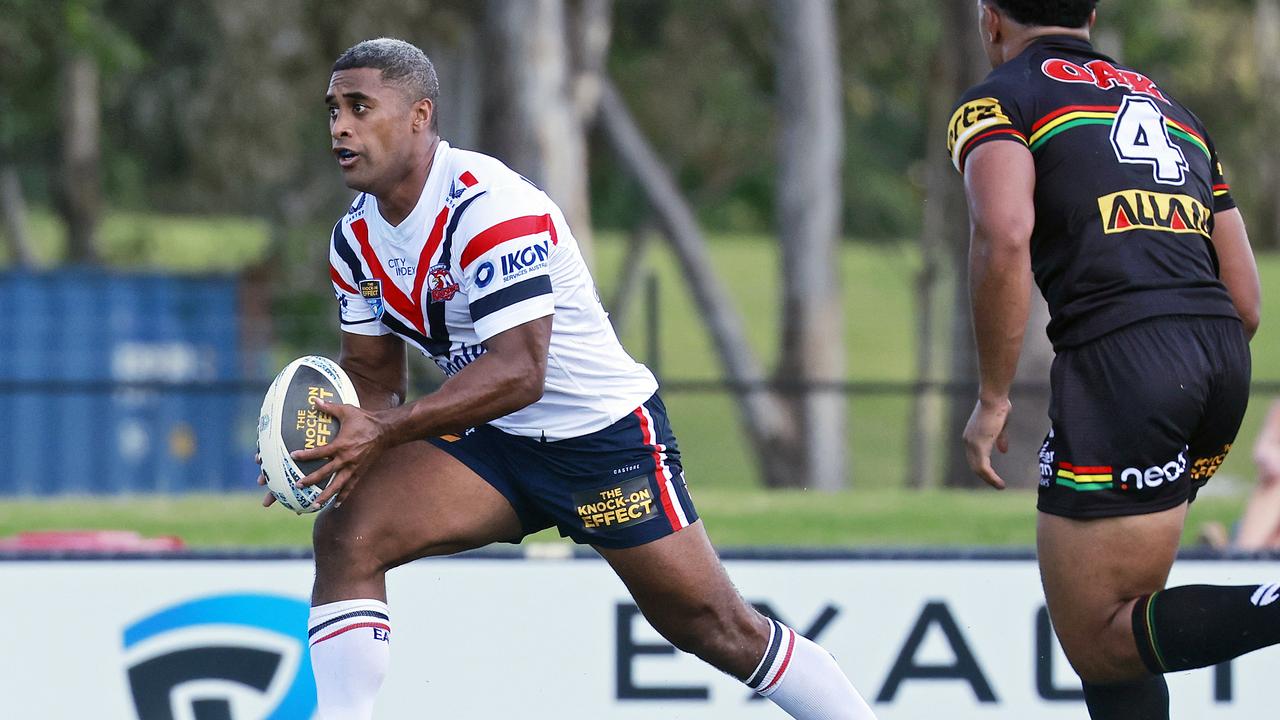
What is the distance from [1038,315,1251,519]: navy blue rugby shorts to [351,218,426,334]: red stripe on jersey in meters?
1.64

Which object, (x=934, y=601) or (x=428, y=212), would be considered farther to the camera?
(x=934, y=601)

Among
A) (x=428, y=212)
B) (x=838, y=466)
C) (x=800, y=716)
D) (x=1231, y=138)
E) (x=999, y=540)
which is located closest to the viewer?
(x=428, y=212)

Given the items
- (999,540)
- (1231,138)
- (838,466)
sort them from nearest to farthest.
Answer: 1. (999,540)
2. (838,466)
3. (1231,138)

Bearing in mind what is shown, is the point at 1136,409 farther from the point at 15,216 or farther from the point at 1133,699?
the point at 15,216

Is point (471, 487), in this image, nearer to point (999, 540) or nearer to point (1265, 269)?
point (999, 540)

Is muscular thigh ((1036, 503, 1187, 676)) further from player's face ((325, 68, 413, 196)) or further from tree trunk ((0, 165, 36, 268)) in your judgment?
tree trunk ((0, 165, 36, 268))

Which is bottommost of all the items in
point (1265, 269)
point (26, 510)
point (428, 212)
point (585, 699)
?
point (1265, 269)

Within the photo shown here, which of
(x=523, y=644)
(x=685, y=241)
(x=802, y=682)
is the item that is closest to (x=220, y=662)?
(x=523, y=644)

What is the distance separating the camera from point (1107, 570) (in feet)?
13.5

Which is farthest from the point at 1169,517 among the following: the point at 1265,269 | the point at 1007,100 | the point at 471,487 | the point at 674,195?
the point at 1265,269

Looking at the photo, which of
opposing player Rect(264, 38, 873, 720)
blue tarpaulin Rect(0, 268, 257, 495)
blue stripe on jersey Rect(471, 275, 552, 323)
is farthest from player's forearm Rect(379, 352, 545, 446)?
blue tarpaulin Rect(0, 268, 257, 495)

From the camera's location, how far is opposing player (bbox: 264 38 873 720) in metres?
4.39

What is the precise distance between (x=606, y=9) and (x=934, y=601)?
15183 mm

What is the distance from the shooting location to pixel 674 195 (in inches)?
969
